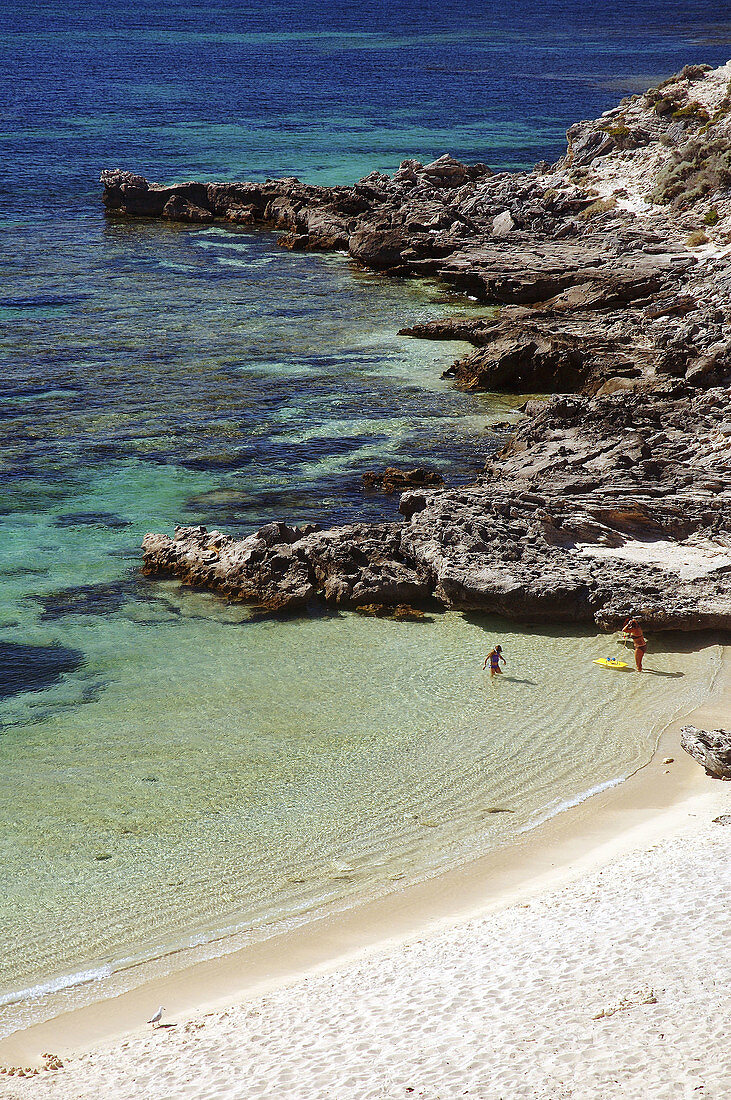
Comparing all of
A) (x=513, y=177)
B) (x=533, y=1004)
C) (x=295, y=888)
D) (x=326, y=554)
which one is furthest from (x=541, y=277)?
(x=533, y=1004)

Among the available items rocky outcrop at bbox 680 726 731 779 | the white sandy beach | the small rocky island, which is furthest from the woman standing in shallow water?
the white sandy beach

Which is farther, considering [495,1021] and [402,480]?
[402,480]

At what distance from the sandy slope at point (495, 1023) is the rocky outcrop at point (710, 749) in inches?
111

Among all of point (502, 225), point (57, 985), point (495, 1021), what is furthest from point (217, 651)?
point (502, 225)

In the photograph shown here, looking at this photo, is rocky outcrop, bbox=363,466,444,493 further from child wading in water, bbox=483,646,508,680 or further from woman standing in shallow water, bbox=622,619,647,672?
child wading in water, bbox=483,646,508,680

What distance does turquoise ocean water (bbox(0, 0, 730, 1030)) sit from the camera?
1370 cm

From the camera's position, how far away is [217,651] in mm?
18875

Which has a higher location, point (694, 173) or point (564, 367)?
point (694, 173)

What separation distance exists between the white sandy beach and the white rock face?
122 feet

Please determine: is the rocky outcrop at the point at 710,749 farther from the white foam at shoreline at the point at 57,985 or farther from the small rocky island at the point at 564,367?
the white foam at shoreline at the point at 57,985

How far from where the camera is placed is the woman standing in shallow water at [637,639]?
17781 millimetres

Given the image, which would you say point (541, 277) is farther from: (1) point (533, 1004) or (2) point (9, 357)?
(1) point (533, 1004)

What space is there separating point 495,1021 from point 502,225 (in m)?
40.9

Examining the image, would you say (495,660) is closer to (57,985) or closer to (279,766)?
(279,766)
